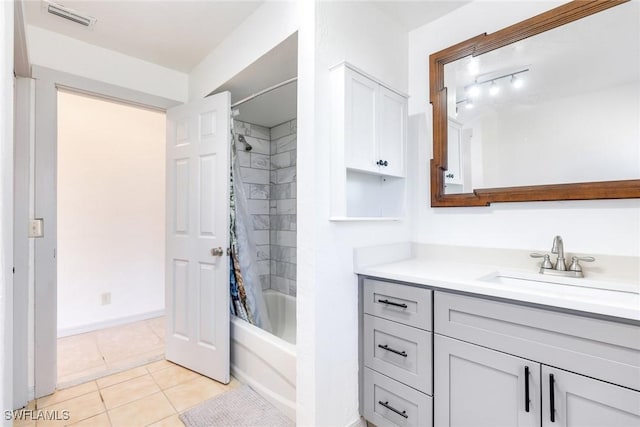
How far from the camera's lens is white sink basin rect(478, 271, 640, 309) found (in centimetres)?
117

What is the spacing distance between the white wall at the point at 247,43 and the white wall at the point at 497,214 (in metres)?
0.88

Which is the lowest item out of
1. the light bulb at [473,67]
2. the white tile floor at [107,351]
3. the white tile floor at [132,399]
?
the white tile floor at [132,399]

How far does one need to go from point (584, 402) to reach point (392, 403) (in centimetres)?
75

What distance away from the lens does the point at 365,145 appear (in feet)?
5.09

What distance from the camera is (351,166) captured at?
1.48 metres

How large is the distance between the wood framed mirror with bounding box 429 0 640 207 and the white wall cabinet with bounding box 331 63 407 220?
0.81 ft

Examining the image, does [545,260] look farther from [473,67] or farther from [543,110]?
[473,67]

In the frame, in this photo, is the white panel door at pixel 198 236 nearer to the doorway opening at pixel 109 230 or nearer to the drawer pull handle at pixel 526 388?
the doorway opening at pixel 109 230

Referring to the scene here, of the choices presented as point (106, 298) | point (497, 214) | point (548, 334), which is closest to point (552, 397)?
point (548, 334)

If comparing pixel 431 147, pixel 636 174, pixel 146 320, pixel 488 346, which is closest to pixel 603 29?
pixel 636 174

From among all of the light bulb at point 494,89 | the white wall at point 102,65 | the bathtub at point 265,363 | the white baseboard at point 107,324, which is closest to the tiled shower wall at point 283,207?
the bathtub at point 265,363

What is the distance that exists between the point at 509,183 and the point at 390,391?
1.21 metres

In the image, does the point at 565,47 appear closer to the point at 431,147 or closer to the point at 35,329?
the point at 431,147

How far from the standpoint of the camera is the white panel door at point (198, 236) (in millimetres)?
2088
